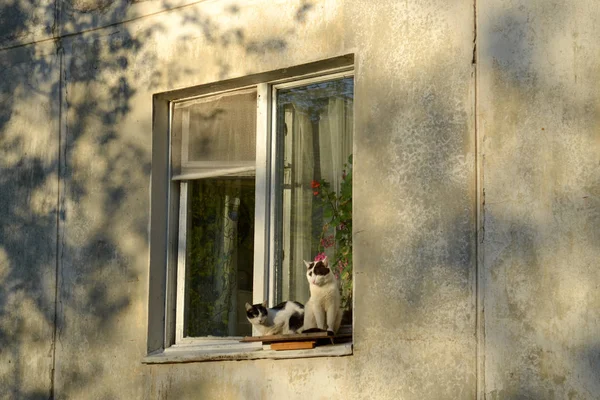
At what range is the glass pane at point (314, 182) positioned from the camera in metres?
7.68

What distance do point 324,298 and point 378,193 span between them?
815 millimetres

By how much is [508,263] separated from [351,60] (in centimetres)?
194

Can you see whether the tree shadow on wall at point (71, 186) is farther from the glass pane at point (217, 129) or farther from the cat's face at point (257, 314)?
the cat's face at point (257, 314)

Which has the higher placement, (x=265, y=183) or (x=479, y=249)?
(x=265, y=183)

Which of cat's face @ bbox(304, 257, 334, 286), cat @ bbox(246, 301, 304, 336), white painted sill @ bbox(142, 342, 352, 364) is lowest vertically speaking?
white painted sill @ bbox(142, 342, 352, 364)

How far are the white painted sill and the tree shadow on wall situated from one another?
272 millimetres

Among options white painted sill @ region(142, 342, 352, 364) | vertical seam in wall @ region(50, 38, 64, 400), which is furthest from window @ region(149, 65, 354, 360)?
vertical seam in wall @ region(50, 38, 64, 400)

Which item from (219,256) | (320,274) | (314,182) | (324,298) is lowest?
(324,298)

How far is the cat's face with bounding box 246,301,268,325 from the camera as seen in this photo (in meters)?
7.60

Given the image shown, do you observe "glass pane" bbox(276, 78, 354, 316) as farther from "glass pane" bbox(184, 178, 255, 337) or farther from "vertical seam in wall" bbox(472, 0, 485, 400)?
"vertical seam in wall" bbox(472, 0, 485, 400)

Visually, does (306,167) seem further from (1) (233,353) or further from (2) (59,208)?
(2) (59,208)

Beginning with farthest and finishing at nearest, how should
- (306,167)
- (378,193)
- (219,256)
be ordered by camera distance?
(219,256), (306,167), (378,193)

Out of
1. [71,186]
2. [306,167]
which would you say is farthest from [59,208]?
[306,167]

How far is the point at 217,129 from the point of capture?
27.9 feet
